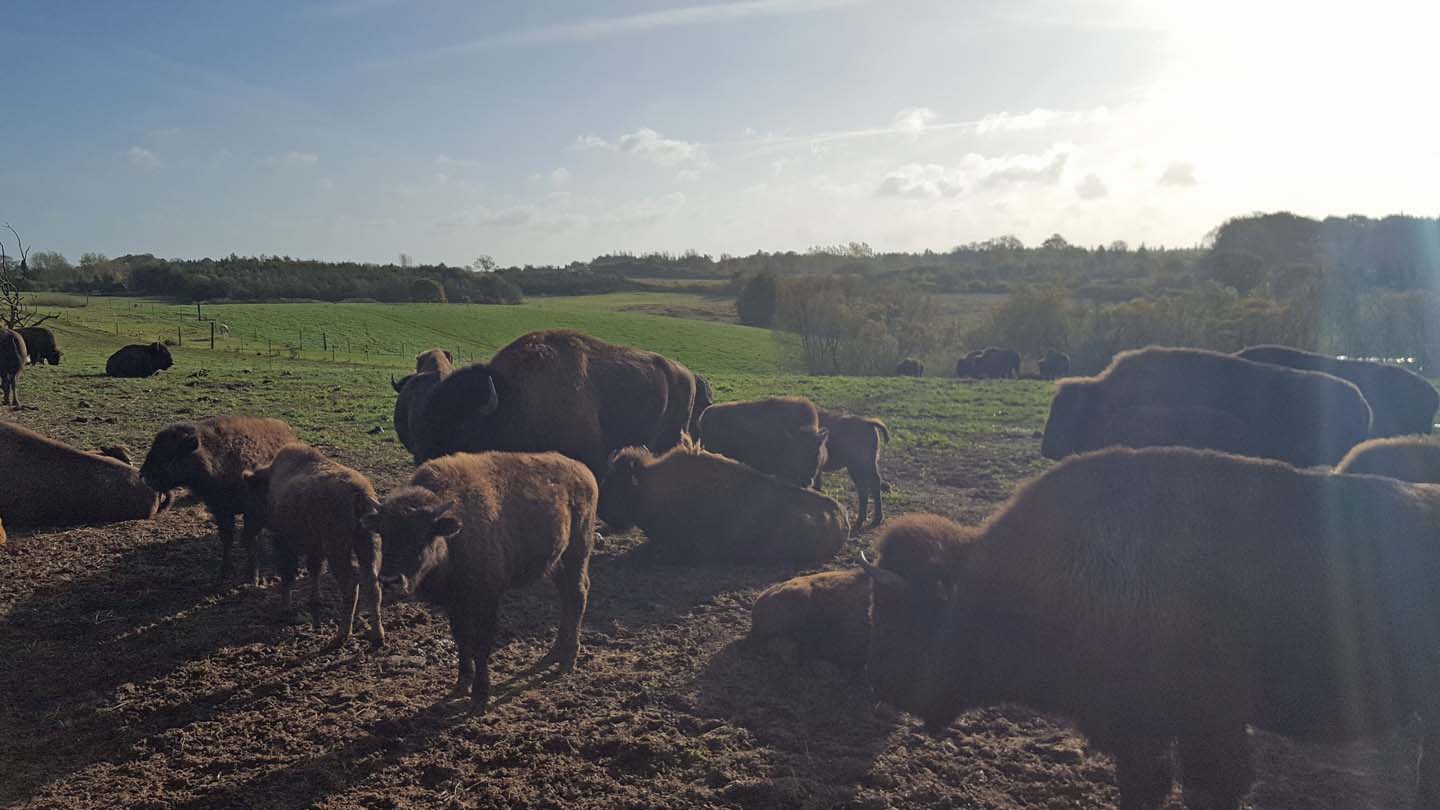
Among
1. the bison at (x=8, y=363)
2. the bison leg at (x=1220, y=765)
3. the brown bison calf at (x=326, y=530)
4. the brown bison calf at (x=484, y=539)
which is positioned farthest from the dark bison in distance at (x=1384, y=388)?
the bison at (x=8, y=363)

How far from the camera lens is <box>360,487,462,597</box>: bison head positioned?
4922 millimetres

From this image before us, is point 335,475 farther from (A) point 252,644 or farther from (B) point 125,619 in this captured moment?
(B) point 125,619

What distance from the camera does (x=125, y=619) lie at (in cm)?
680

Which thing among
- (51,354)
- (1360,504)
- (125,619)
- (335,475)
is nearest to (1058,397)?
(1360,504)

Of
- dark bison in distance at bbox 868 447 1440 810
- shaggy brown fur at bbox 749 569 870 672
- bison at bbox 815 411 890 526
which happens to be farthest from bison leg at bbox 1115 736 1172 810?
bison at bbox 815 411 890 526

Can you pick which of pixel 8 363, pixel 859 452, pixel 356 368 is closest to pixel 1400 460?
pixel 859 452

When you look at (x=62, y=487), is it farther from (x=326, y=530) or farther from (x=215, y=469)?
(x=326, y=530)

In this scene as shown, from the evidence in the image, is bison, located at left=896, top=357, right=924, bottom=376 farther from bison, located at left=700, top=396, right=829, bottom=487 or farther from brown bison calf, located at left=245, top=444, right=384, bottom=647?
brown bison calf, located at left=245, top=444, right=384, bottom=647

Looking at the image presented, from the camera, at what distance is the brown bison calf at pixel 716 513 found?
891 centimetres

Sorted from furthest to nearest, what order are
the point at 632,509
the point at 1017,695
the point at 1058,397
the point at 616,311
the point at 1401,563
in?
the point at 616,311 → the point at 1058,397 → the point at 632,509 → the point at 1017,695 → the point at 1401,563

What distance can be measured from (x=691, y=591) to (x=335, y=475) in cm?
336

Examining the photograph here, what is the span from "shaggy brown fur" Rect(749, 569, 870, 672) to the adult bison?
3231 millimetres

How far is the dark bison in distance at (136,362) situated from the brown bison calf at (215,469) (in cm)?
2140

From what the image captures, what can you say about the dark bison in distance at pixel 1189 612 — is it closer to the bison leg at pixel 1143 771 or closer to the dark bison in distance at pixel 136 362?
the bison leg at pixel 1143 771
